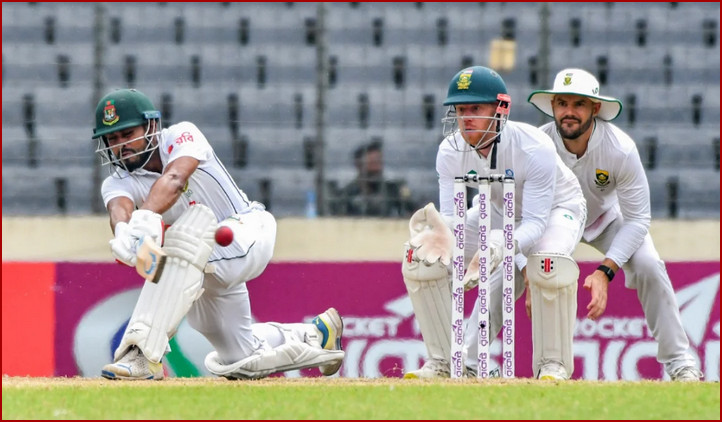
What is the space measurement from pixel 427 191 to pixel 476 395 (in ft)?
18.0

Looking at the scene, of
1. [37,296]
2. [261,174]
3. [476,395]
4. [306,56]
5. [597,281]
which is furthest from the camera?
[306,56]

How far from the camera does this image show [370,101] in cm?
1114

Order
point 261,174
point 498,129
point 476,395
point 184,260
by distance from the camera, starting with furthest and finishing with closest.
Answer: point 261,174, point 498,129, point 184,260, point 476,395

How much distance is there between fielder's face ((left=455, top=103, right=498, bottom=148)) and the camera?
19.3 feet

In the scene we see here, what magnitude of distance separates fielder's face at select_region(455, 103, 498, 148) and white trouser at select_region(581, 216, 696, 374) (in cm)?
142

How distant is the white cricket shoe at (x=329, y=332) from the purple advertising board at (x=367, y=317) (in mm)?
1743

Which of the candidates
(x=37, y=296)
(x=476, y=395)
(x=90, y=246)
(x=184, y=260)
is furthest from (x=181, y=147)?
(x=90, y=246)

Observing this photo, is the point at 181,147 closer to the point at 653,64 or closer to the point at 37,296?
the point at 37,296

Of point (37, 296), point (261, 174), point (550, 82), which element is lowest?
point (37, 296)

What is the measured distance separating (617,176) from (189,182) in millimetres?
2144

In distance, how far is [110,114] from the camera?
5.76 meters

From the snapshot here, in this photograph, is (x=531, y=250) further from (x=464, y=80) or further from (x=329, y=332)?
(x=329, y=332)

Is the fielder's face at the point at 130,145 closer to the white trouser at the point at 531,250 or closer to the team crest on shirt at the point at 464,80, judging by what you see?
the team crest on shirt at the point at 464,80

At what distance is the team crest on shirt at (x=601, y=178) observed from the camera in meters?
6.69
